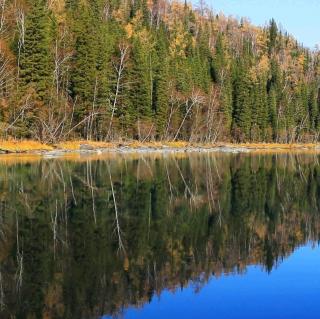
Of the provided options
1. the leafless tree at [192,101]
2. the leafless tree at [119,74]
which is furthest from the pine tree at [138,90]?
the leafless tree at [192,101]

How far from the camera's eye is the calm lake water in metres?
8.50

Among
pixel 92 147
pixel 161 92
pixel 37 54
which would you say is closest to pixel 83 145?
pixel 92 147

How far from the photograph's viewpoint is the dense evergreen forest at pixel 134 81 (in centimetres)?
5450

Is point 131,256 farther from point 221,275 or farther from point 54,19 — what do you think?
point 54,19

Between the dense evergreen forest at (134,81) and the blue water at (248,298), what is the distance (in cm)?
4042

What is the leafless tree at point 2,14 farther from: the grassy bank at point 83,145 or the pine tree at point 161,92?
the pine tree at point 161,92

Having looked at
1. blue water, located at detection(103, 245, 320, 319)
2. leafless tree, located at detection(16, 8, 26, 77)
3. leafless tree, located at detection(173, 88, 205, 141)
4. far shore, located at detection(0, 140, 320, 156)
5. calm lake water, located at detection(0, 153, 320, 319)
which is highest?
leafless tree, located at detection(16, 8, 26, 77)

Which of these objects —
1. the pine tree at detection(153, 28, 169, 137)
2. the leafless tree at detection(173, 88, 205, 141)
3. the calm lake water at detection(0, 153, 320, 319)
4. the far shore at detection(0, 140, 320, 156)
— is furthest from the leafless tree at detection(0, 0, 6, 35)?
the calm lake water at detection(0, 153, 320, 319)

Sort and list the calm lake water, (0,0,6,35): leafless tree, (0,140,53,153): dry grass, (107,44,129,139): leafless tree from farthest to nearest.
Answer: (107,44,129,139): leafless tree < (0,0,6,35): leafless tree < (0,140,53,153): dry grass < the calm lake water

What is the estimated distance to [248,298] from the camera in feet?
30.1

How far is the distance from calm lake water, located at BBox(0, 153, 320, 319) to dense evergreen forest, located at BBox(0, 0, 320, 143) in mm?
31895

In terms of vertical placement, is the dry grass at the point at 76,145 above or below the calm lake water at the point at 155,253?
above

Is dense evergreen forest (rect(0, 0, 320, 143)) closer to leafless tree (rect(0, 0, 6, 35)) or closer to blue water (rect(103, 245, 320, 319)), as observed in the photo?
leafless tree (rect(0, 0, 6, 35))

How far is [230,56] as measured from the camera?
117m
